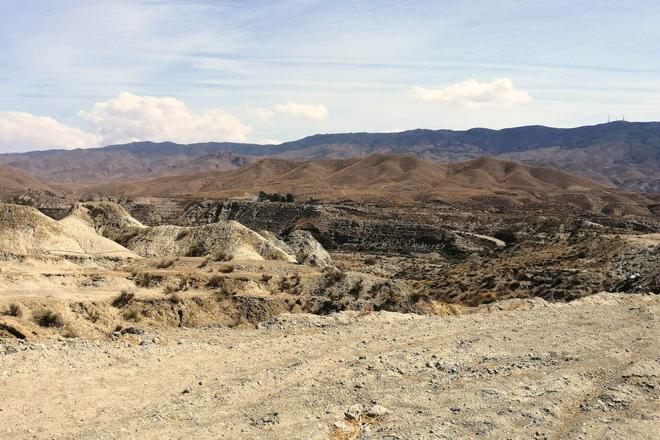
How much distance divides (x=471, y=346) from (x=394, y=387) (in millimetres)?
4028

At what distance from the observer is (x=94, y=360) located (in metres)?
13.1

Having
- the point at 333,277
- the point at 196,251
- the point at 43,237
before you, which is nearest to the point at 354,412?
the point at 333,277

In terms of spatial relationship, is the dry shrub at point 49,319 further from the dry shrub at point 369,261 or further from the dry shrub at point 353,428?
the dry shrub at point 369,261

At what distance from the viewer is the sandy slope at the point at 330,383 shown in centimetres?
1068

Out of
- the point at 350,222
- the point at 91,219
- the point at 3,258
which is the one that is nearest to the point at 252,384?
the point at 3,258

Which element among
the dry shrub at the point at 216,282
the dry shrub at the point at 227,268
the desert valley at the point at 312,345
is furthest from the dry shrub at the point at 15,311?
the dry shrub at the point at 227,268

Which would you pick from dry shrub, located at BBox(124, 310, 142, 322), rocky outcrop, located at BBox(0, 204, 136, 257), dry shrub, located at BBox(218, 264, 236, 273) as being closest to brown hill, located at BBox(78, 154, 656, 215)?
rocky outcrop, located at BBox(0, 204, 136, 257)

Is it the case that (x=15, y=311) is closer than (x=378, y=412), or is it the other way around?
(x=378, y=412)

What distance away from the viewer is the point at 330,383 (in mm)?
12781

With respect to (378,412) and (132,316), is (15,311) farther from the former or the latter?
(378,412)

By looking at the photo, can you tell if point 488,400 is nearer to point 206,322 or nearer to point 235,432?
point 235,432

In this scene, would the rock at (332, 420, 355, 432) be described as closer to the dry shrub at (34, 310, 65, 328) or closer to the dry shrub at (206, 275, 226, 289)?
the dry shrub at (34, 310, 65, 328)

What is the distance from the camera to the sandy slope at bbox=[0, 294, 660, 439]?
10.7 meters

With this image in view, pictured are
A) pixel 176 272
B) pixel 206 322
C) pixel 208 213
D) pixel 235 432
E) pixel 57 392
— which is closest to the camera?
pixel 235 432
